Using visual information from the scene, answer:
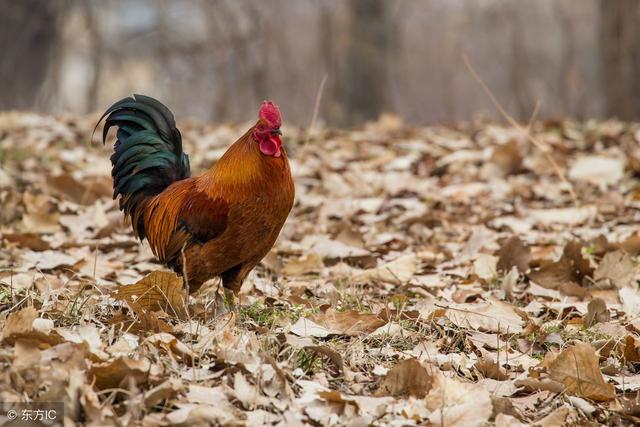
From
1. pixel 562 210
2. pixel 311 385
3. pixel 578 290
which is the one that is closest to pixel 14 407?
pixel 311 385

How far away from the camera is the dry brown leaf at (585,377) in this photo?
116 inches

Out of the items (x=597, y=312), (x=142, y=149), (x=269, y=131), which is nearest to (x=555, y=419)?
(x=597, y=312)

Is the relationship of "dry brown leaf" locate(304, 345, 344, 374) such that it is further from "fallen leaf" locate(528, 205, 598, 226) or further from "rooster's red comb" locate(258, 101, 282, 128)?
"fallen leaf" locate(528, 205, 598, 226)

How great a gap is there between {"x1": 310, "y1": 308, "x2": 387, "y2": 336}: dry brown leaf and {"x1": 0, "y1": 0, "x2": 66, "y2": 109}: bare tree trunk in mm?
9862

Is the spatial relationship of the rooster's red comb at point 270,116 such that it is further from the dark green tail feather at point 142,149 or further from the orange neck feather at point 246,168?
the dark green tail feather at point 142,149

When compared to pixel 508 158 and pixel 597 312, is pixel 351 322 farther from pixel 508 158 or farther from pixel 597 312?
pixel 508 158

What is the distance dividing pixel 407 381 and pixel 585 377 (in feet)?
2.29

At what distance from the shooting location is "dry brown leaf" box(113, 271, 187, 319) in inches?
130

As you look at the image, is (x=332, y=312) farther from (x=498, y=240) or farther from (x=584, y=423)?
(x=498, y=240)

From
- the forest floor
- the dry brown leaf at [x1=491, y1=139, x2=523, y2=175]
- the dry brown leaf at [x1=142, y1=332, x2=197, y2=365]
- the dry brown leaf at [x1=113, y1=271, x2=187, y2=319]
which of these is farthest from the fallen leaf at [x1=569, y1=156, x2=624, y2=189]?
the dry brown leaf at [x1=142, y1=332, x2=197, y2=365]

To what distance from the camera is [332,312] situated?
11.1ft

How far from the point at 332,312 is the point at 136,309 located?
2.74ft

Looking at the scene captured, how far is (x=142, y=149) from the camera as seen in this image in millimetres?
4148

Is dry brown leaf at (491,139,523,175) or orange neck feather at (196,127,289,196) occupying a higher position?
orange neck feather at (196,127,289,196)
